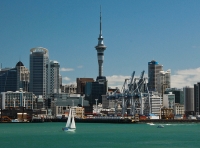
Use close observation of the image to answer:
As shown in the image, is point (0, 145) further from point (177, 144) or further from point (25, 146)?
point (177, 144)

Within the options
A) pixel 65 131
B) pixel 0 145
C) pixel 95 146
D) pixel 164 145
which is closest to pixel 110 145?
pixel 95 146

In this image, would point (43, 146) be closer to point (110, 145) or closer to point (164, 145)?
point (110, 145)

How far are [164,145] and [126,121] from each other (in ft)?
385

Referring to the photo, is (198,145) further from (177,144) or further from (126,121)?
(126,121)

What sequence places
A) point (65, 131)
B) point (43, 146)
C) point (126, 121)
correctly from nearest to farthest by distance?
1. point (43, 146)
2. point (65, 131)
3. point (126, 121)

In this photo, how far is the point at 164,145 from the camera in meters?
77.8

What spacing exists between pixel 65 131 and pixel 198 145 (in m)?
43.5

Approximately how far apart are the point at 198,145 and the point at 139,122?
119 m

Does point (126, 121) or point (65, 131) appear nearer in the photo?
point (65, 131)

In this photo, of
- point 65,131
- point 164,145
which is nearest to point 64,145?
Result: point 164,145

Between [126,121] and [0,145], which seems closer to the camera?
[0,145]

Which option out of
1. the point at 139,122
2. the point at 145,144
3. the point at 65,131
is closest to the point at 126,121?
the point at 139,122

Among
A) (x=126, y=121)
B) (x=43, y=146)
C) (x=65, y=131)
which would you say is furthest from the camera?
(x=126, y=121)

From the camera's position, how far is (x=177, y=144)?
80.1 meters
